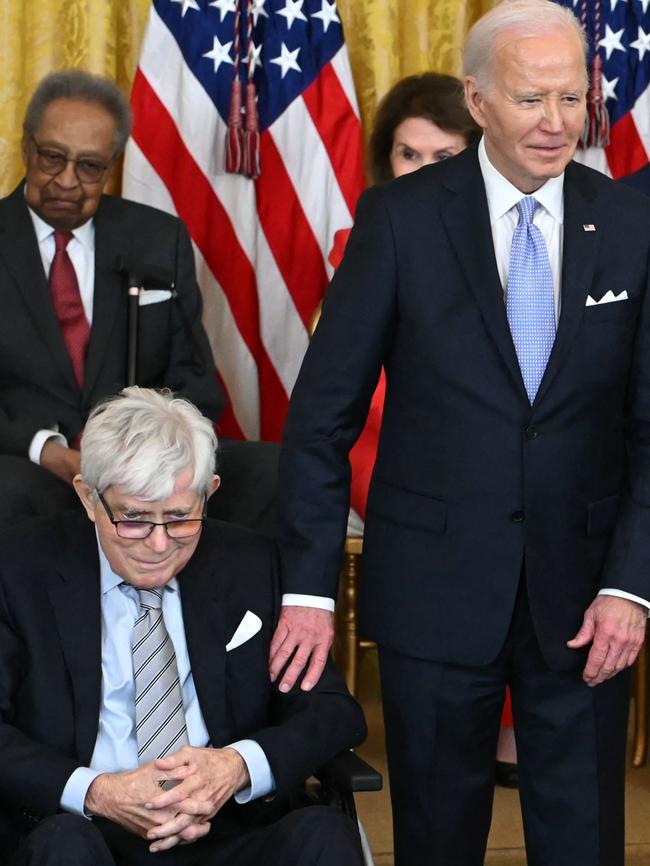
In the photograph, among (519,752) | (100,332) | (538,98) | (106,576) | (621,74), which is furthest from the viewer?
(621,74)

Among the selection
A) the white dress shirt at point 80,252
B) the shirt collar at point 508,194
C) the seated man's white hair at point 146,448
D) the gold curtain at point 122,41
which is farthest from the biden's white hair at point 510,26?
the gold curtain at point 122,41

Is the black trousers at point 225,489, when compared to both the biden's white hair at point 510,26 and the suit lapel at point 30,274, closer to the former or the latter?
the suit lapel at point 30,274

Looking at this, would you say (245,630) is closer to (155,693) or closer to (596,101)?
(155,693)

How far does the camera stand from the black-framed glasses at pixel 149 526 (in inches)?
96.9

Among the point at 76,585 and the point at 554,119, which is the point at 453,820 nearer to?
the point at 76,585

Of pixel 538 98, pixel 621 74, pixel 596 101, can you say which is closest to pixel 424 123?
pixel 596 101

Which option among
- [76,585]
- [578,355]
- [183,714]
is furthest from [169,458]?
[578,355]

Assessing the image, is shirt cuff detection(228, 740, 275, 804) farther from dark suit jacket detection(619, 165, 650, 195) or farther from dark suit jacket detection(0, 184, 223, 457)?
dark suit jacket detection(619, 165, 650, 195)

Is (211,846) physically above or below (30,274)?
below

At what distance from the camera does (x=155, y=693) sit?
8.14 feet

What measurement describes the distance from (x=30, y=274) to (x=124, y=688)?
59.2 inches

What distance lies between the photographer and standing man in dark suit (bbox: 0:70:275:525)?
3.58m

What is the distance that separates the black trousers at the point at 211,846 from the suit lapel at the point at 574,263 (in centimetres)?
76

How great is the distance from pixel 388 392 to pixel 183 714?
657 mm
